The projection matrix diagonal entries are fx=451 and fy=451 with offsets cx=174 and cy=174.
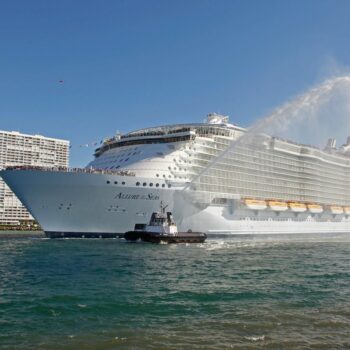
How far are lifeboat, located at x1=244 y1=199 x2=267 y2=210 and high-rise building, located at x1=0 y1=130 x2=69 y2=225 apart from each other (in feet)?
388

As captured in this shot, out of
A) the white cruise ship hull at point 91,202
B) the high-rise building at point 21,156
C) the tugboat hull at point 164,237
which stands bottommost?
the tugboat hull at point 164,237

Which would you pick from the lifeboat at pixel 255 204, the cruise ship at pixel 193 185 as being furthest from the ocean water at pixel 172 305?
the lifeboat at pixel 255 204

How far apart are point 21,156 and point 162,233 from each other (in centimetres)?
13965

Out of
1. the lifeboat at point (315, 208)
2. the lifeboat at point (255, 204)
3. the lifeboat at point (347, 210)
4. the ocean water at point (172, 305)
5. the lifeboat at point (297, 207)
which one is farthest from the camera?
the lifeboat at point (347, 210)

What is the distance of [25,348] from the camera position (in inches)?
452

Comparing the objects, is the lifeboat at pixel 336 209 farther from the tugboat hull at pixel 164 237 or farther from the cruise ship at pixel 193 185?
the tugboat hull at pixel 164 237

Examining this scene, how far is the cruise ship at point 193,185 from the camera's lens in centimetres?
4838

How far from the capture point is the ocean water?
12.3 m

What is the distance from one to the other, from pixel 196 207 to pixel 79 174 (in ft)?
48.5

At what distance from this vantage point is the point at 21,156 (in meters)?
175

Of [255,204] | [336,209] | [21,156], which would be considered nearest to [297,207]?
[255,204]

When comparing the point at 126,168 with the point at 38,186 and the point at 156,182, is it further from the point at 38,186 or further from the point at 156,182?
the point at 38,186

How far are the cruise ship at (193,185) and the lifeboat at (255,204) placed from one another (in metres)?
0.14

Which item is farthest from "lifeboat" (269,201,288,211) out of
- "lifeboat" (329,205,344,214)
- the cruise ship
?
"lifeboat" (329,205,344,214)
